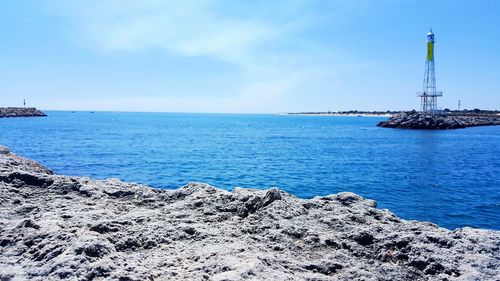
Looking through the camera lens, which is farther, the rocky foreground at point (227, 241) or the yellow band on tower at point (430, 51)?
the yellow band on tower at point (430, 51)

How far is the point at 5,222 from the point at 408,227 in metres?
7.48

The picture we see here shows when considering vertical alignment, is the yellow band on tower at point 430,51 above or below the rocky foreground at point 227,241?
above

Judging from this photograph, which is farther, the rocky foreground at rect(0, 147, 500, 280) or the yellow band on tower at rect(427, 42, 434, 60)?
the yellow band on tower at rect(427, 42, 434, 60)

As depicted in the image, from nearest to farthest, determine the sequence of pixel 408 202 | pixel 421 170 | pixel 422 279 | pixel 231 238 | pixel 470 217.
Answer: pixel 422 279 < pixel 231 238 < pixel 470 217 < pixel 408 202 < pixel 421 170

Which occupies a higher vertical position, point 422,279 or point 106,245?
point 106,245

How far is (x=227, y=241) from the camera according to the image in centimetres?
615

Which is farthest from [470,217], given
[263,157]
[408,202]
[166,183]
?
[263,157]

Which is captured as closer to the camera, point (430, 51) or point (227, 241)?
point (227, 241)

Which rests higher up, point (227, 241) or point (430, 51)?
point (430, 51)

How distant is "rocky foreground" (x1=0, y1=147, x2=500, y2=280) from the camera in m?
5.13

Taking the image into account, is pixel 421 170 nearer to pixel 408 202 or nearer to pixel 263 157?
pixel 408 202

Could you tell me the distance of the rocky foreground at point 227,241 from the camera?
5133mm

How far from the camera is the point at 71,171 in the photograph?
30359 mm

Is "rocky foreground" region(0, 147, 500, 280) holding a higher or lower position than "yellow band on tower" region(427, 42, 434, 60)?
lower
